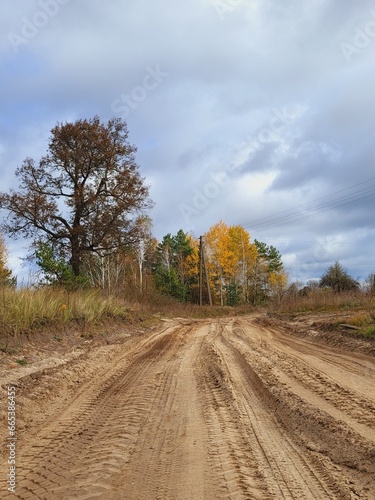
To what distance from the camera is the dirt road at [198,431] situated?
9.89 ft

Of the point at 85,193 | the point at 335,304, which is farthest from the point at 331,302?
the point at 85,193

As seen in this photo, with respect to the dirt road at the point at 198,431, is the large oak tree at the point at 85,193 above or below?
above

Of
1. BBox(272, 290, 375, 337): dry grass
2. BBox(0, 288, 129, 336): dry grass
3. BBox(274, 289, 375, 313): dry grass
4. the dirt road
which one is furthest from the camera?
BBox(274, 289, 375, 313): dry grass

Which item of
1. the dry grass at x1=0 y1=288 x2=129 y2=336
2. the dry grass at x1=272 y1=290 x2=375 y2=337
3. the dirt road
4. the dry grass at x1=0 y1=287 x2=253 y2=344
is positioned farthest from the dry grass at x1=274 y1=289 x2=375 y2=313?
the dirt road

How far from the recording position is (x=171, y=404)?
17.4 ft

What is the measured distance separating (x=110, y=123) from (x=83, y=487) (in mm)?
24588

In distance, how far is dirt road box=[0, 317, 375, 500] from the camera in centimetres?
301

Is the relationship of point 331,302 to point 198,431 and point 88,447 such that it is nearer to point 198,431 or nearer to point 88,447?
point 198,431

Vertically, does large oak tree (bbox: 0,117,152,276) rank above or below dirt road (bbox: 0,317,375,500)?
above

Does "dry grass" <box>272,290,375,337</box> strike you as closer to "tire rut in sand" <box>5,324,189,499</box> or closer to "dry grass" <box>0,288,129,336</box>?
"dry grass" <box>0,288,129,336</box>

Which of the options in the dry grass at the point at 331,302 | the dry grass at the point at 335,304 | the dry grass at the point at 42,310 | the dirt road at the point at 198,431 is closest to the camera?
the dirt road at the point at 198,431

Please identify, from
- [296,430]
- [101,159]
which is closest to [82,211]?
[101,159]

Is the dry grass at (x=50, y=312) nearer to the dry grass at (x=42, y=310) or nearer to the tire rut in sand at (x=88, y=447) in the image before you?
the dry grass at (x=42, y=310)

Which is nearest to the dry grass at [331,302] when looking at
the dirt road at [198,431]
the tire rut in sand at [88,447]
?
the dirt road at [198,431]
